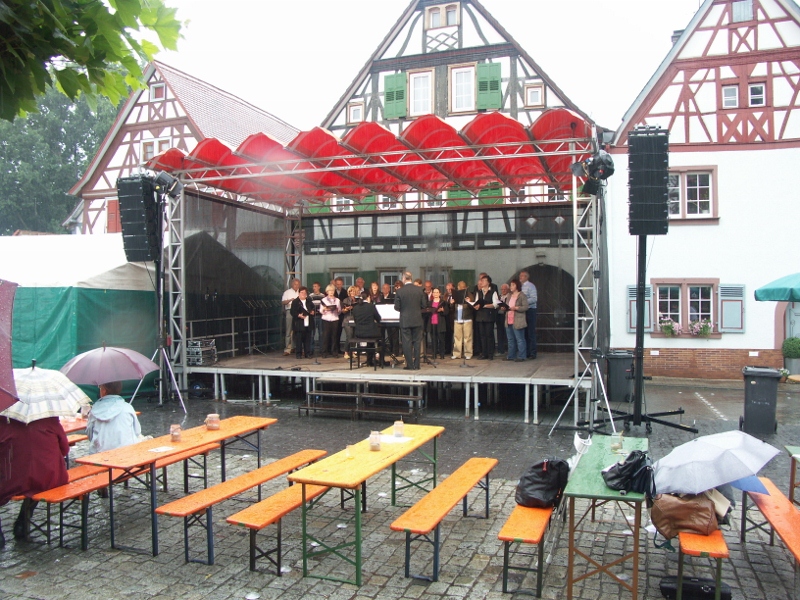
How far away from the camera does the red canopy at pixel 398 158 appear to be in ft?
35.4

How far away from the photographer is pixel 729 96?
53.8 ft

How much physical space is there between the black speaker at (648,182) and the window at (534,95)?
1063 cm

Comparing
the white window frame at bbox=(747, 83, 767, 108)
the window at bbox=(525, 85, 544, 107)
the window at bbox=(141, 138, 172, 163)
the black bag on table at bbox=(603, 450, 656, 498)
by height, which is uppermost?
the window at bbox=(525, 85, 544, 107)

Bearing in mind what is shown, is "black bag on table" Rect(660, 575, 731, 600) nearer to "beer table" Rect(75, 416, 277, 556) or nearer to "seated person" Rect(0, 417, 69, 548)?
"beer table" Rect(75, 416, 277, 556)

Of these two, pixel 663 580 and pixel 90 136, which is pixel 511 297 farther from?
pixel 90 136

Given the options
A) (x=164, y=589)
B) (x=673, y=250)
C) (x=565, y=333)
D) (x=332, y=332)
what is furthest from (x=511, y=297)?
(x=164, y=589)

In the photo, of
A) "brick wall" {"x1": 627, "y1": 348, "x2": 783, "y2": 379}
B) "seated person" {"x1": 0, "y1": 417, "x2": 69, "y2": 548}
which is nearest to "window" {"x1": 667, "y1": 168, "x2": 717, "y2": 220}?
"brick wall" {"x1": 627, "y1": 348, "x2": 783, "y2": 379}

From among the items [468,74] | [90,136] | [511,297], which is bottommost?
[511,297]

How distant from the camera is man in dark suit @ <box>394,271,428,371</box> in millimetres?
11805

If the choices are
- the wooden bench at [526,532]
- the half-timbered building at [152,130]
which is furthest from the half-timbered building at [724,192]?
the half-timbered building at [152,130]

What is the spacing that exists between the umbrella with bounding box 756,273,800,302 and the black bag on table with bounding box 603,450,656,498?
21.0ft

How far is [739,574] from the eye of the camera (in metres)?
4.80

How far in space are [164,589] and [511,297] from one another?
9729mm

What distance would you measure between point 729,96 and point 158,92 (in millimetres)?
17386
